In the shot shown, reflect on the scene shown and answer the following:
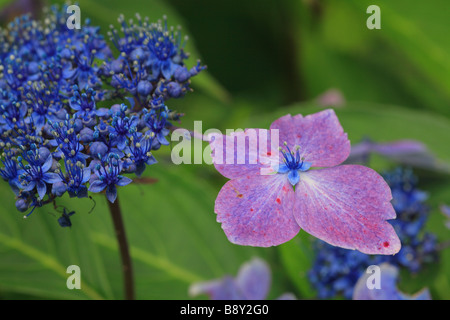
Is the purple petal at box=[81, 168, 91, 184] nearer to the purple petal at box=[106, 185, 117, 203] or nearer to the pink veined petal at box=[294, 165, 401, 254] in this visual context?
the purple petal at box=[106, 185, 117, 203]

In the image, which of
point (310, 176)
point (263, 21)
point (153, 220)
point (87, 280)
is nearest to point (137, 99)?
point (310, 176)

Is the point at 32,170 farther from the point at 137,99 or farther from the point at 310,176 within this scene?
the point at 310,176

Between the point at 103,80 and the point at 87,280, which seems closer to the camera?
the point at 103,80

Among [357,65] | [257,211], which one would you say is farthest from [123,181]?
[357,65]

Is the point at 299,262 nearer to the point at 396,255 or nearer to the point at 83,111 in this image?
the point at 396,255

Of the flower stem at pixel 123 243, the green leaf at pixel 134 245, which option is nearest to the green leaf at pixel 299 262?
the green leaf at pixel 134 245

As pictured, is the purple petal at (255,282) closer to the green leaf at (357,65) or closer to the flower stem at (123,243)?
the flower stem at (123,243)
